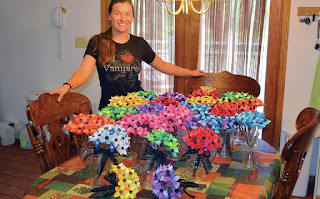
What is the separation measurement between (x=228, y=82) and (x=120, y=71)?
0.82 meters

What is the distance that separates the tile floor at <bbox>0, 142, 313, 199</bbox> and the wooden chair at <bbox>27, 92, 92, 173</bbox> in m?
1.34

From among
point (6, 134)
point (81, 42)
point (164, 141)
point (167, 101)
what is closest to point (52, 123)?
Result: point (167, 101)

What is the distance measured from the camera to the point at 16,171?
3451mm

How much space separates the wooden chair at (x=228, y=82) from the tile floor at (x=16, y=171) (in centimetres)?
171

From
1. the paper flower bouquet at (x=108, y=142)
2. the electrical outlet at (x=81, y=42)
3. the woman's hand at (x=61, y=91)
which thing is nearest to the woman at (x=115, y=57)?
the woman's hand at (x=61, y=91)

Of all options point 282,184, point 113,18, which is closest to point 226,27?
point 113,18

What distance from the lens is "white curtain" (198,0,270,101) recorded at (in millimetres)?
3178

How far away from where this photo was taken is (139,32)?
3.58m

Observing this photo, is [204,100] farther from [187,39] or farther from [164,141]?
[187,39]

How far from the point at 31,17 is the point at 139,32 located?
53.9 inches

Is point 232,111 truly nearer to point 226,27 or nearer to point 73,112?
point 73,112

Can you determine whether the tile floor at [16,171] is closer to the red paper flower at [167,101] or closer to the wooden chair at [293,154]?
the red paper flower at [167,101]

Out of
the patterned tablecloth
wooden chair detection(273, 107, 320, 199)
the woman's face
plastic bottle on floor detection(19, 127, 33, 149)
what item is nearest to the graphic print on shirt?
the woman's face

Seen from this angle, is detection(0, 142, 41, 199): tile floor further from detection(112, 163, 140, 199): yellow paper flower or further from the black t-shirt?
detection(112, 163, 140, 199): yellow paper flower
